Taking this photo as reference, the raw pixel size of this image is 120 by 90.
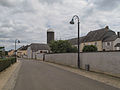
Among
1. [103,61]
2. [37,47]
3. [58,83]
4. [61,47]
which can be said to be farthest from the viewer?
[37,47]

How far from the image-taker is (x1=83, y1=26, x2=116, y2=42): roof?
56438 millimetres

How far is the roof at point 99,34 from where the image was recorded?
56438mm

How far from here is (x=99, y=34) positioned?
5884 centimetres

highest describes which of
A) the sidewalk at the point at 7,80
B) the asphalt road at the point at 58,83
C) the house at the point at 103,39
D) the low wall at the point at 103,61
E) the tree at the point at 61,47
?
the house at the point at 103,39

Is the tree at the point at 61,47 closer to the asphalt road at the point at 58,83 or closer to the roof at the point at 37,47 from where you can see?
the roof at the point at 37,47

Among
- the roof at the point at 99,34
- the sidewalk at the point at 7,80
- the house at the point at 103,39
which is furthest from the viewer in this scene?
the roof at the point at 99,34

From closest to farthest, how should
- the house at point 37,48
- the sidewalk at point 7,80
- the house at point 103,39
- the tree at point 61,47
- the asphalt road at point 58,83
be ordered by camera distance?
the asphalt road at point 58,83 → the sidewalk at point 7,80 → the tree at point 61,47 → the house at point 103,39 → the house at point 37,48

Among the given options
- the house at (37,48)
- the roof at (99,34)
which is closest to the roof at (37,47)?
the house at (37,48)

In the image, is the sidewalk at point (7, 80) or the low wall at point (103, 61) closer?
the sidewalk at point (7, 80)

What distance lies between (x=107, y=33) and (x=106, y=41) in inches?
175

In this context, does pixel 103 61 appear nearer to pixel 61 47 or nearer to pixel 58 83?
pixel 58 83

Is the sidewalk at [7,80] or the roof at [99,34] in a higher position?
the roof at [99,34]

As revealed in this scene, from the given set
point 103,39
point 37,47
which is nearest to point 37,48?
point 37,47

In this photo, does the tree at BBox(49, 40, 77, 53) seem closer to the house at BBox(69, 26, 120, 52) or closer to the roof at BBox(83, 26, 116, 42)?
the house at BBox(69, 26, 120, 52)
